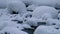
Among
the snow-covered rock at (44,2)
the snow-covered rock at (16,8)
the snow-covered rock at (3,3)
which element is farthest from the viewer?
the snow-covered rock at (44,2)

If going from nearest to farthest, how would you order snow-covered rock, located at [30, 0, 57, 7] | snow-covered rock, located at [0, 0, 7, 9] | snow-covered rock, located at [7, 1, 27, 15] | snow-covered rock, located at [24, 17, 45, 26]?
snow-covered rock, located at [24, 17, 45, 26] → snow-covered rock, located at [7, 1, 27, 15] → snow-covered rock, located at [0, 0, 7, 9] → snow-covered rock, located at [30, 0, 57, 7]

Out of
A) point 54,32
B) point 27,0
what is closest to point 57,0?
point 27,0

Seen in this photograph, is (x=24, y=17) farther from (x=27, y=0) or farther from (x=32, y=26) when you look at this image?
(x=27, y=0)

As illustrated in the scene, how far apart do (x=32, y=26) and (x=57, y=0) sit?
4035 millimetres

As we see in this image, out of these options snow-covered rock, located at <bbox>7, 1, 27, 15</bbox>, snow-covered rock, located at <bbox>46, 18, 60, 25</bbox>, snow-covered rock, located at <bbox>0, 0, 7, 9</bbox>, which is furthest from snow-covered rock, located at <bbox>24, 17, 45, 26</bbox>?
snow-covered rock, located at <bbox>0, 0, 7, 9</bbox>

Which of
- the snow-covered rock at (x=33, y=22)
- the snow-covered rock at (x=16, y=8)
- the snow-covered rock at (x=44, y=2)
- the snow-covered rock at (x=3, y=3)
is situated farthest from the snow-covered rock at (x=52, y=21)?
the snow-covered rock at (x=3, y=3)

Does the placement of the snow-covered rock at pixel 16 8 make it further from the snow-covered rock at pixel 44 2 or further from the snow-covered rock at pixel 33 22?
the snow-covered rock at pixel 44 2

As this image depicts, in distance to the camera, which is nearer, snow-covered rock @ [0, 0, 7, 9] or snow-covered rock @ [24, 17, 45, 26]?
snow-covered rock @ [24, 17, 45, 26]

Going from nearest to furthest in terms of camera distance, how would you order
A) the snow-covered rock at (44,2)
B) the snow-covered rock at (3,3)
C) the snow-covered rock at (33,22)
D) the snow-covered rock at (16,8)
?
the snow-covered rock at (33,22) < the snow-covered rock at (16,8) < the snow-covered rock at (3,3) < the snow-covered rock at (44,2)

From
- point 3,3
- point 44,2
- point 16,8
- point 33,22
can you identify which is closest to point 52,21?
point 33,22

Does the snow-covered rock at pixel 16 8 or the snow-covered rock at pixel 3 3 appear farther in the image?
the snow-covered rock at pixel 3 3

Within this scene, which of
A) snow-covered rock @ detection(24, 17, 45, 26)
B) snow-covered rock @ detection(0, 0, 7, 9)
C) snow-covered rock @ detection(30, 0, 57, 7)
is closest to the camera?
snow-covered rock @ detection(24, 17, 45, 26)

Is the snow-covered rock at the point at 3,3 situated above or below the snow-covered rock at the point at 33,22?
above

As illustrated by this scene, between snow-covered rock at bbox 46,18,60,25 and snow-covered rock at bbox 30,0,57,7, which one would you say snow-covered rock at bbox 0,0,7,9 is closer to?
snow-covered rock at bbox 30,0,57,7
